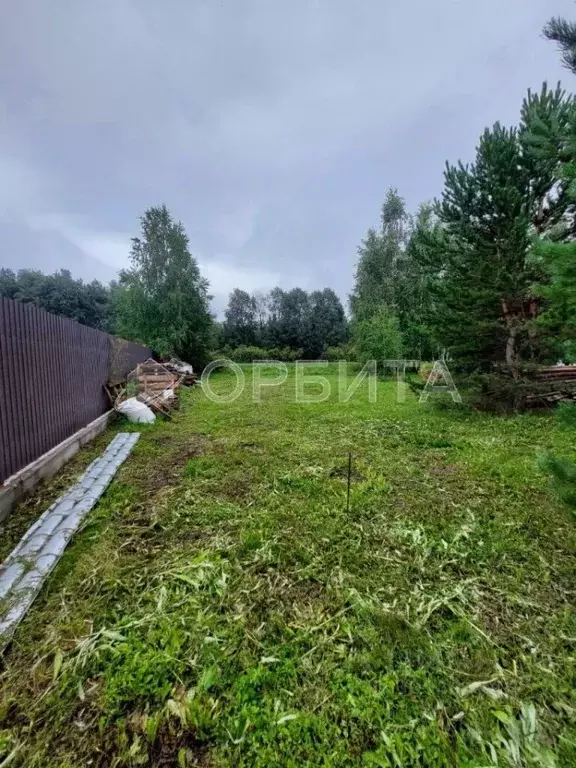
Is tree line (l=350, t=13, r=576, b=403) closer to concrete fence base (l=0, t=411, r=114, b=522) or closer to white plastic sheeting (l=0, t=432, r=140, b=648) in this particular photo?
white plastic sheeting (l=0, t=432, r=140, b=648)

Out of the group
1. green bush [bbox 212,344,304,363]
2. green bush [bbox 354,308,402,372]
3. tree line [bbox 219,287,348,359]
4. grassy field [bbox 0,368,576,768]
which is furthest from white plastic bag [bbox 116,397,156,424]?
tree line [bbox 219,287,348,359]

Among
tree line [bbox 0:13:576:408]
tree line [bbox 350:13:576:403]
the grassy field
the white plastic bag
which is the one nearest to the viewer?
the grassy field

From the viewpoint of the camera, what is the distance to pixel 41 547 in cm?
219

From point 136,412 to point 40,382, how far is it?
220 cm

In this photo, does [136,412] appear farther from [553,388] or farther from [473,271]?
[553,388]

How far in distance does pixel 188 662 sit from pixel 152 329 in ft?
50.6

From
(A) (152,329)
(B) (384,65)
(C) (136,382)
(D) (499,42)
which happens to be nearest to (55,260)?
(A) (152,329)

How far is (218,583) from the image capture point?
190 centimetres

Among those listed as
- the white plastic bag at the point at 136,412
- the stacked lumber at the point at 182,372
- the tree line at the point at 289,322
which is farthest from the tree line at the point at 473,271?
the tree line at the point at 289,322

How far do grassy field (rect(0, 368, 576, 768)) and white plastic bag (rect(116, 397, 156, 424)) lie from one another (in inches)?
99.1

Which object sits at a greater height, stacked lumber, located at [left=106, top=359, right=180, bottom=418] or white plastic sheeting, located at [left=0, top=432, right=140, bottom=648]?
stacked lumber, located at [left=106, top=359, right=180, bottom=418]

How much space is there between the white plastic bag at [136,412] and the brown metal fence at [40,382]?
A: 1.32 feet

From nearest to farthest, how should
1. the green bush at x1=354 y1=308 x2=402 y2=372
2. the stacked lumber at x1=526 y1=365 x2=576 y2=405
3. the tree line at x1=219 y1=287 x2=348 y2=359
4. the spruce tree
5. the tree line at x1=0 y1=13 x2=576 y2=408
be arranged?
1. the tree line at x1=0 y1=13 x2=576 y2=408
2. the spruce tree
3. the stacked lumber at x1=526 y1=365 x2=576 y2=405
4. the green bush at x1=354 y1=308 x2=402 y2=372
5. the tree line at x1=219 y1=287 x2=348 y2=359

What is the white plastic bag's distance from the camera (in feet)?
18.8
